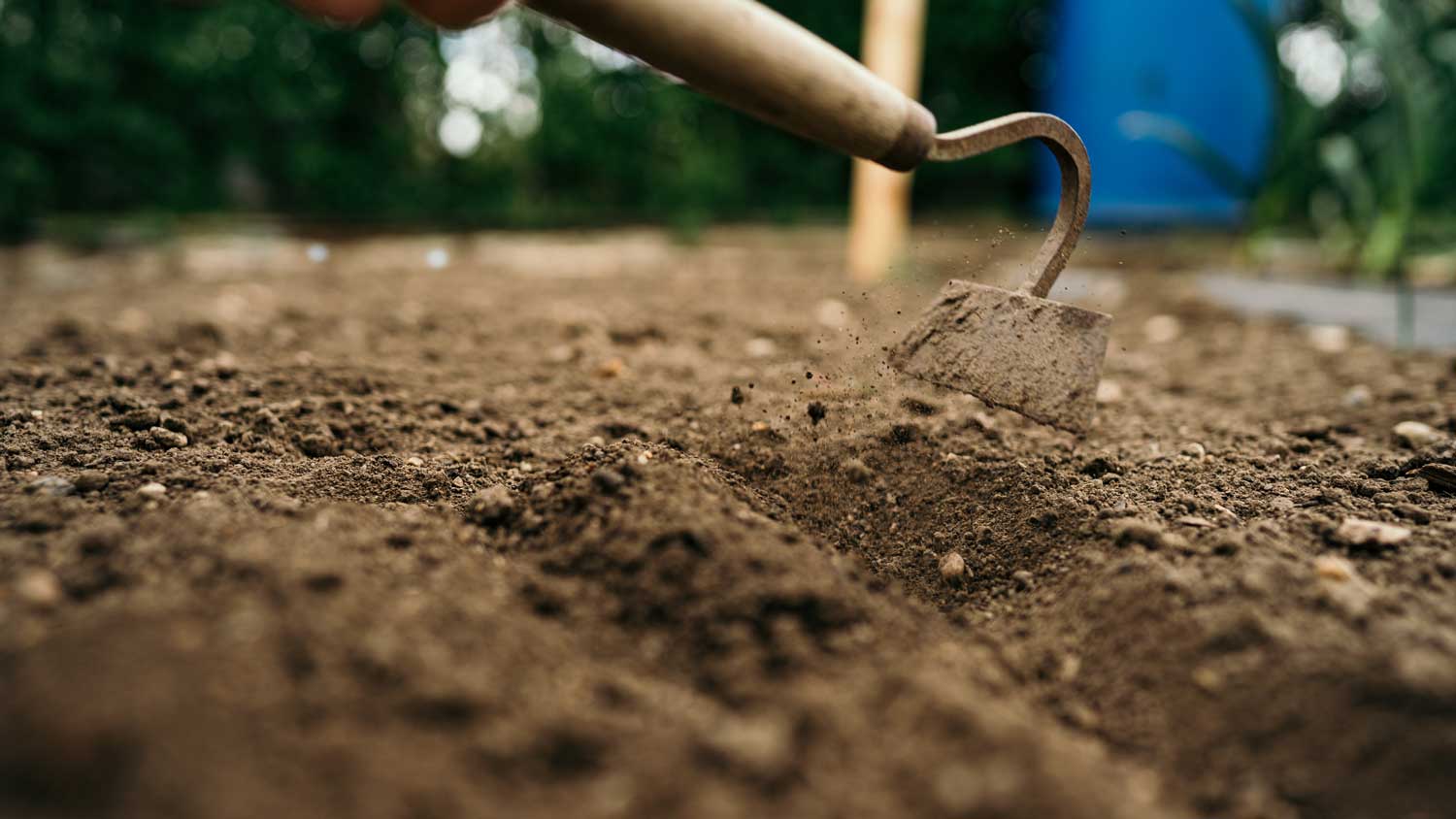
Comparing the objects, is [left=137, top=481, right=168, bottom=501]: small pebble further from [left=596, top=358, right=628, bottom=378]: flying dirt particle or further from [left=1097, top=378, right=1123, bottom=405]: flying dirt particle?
[left=1097, top=378, right=1123, bottom=405]: flying dirt particle

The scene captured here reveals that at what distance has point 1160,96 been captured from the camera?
5.75 metres

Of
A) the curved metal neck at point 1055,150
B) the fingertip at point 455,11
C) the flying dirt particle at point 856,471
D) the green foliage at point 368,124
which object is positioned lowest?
the flying dirt particle at point 856,471

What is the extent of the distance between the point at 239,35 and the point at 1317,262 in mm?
5328

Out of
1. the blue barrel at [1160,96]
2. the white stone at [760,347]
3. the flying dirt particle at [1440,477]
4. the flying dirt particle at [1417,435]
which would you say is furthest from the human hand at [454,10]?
the blue barrel at [1160,96]

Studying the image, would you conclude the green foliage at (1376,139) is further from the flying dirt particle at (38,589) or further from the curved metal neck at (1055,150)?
the flying dirt particle at (38,589)

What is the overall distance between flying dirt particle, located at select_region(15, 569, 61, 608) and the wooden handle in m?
0.79

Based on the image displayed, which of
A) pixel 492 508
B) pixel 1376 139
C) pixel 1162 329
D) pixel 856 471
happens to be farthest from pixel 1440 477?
pixel 1376 139

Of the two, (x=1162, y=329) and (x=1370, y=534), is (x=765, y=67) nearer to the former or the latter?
(x=1370, y=534)

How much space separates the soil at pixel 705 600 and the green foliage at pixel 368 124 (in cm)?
311

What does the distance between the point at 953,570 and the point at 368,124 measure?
4.77 meters

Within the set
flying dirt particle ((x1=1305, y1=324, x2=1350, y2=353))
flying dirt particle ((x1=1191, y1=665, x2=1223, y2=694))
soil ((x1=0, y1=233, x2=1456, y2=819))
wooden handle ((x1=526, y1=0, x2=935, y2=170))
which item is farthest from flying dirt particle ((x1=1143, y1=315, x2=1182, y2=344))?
flying dirt particle ((x1=1191, y1=665, x2=1223, y2=694))

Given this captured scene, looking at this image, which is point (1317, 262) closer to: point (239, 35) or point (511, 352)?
point (511, 352)

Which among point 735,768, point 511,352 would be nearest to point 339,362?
point 511,352

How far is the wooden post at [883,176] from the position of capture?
132 inches
